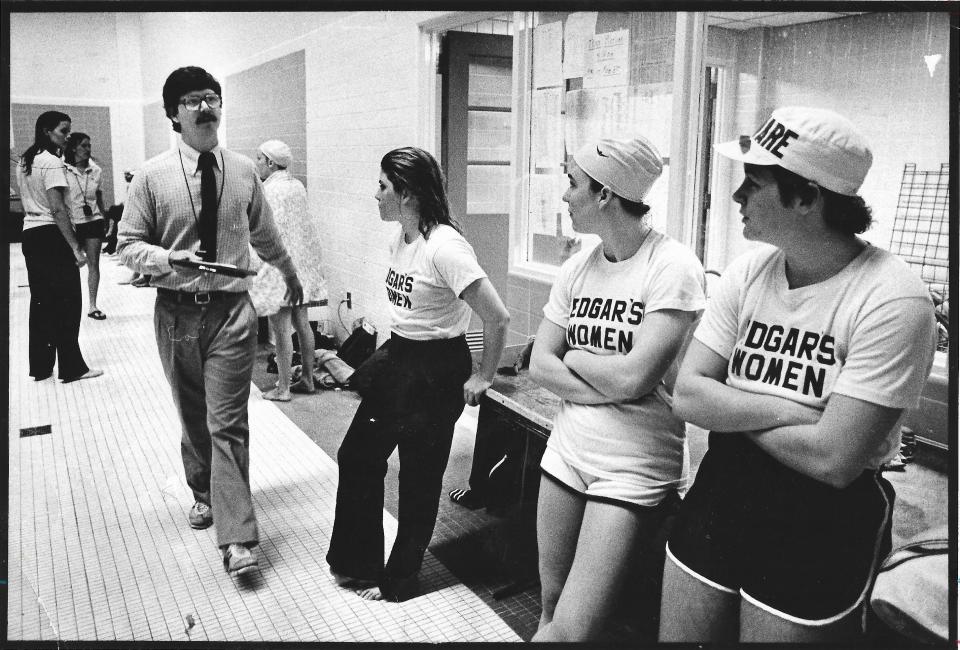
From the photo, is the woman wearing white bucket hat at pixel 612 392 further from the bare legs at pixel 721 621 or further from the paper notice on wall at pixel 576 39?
the paper notice on wall at pixel 576 39

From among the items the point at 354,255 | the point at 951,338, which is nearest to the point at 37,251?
the point at 354,255

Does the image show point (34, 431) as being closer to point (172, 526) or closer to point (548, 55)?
point (172, 526)

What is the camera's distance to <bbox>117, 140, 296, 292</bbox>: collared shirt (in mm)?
2389

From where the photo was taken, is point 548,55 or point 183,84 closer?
point 183,84

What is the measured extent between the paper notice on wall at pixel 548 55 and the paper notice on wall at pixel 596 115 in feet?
0.39

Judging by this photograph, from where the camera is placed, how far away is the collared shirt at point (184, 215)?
2.39m

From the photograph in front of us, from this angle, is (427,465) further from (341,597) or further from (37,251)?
(37,251)

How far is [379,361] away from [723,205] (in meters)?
1.30

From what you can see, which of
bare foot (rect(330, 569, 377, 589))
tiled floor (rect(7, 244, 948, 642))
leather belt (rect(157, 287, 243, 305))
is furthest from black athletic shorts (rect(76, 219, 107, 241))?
bare foot (rect(330, 569, 377, 589))

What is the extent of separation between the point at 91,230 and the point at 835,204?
7.03 feet

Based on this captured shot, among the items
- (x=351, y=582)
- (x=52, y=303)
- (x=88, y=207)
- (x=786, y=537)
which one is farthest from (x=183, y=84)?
(x=786, y=537)

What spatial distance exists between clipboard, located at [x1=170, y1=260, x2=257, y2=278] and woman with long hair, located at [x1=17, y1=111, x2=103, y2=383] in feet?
1.04

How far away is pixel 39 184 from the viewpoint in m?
2.15

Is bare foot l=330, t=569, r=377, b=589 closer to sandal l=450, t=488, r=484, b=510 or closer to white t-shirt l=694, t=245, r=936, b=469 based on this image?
sandal l=450, t=488, r=484, b=510
